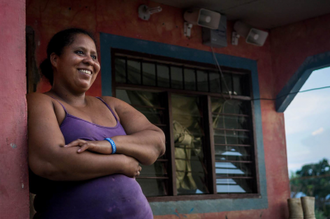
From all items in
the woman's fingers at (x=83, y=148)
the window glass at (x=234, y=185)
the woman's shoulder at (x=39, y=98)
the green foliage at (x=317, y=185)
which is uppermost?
the woman's shoulder at (x=39, y=98)

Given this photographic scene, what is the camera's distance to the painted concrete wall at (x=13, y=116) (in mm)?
1696

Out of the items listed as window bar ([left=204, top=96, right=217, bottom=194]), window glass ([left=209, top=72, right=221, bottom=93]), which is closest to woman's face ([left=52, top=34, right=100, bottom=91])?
window bar ([left=204, top=96, right=217, bottom=194])

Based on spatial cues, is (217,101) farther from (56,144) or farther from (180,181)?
(56,144)

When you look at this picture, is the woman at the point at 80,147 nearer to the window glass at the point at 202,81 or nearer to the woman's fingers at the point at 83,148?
the woman's fingers at the point at 83,148

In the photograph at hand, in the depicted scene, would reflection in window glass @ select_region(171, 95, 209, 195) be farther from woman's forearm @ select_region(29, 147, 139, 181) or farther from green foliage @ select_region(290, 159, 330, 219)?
green foliage @ select_region(290, 159, 330, 219)

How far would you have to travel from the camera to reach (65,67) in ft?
6.90

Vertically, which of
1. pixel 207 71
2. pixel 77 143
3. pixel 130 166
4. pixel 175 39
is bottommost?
pixel 130 166

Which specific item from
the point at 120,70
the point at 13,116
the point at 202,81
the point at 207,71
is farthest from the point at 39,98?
the point at 207,71

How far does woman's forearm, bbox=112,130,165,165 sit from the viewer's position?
6.35 feet

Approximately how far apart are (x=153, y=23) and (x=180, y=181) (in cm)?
202

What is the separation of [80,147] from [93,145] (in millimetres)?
56

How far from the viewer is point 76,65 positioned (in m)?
2.09

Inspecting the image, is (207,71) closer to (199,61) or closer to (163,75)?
(199,61)

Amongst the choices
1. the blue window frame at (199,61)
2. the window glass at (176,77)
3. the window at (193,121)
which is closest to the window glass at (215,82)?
the window at (193,121)
